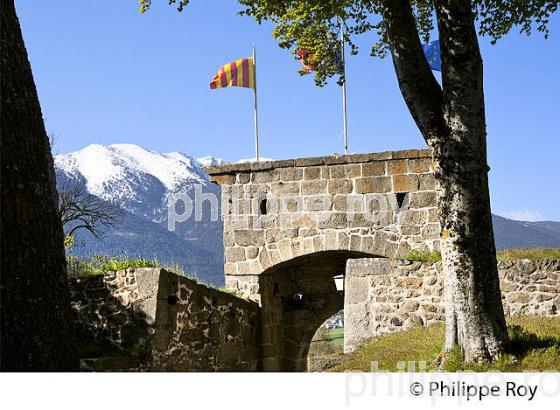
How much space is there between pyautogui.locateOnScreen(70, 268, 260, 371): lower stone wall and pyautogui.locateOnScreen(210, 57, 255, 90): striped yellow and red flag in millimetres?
6196

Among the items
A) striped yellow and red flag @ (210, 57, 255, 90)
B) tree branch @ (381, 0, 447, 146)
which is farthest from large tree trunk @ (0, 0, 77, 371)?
striped yellow and red flag @ (210, 57, 255, 90)

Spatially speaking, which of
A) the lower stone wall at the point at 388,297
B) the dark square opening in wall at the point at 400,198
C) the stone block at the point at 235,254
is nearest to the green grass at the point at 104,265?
the stone block at the point at 235,254

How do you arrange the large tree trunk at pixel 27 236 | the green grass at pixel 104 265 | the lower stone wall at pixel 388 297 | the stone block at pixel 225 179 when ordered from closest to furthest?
the large tree trunk at pixel 27 236 → the green grass at pixel 104 265 → the lower stone wall at pixel 388 297 → the stone block at pixel 225 179

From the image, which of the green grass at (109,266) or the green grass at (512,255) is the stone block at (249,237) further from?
the green grass at (512,255)

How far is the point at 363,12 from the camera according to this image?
14312mm

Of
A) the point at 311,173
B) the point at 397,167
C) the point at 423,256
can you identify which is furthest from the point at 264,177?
the point at 423,256

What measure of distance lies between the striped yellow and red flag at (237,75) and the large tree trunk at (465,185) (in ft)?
29.6

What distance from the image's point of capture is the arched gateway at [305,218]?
1547cm

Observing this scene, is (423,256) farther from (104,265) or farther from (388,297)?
(104,265)

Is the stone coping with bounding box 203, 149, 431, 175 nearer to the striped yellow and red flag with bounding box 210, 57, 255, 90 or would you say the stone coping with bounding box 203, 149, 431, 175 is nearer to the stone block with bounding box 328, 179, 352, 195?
the stone block with bounding box 328, 179, 352, 195

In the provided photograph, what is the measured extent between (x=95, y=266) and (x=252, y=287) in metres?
3.81

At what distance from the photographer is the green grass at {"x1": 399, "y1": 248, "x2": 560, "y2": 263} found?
43.5 feet
